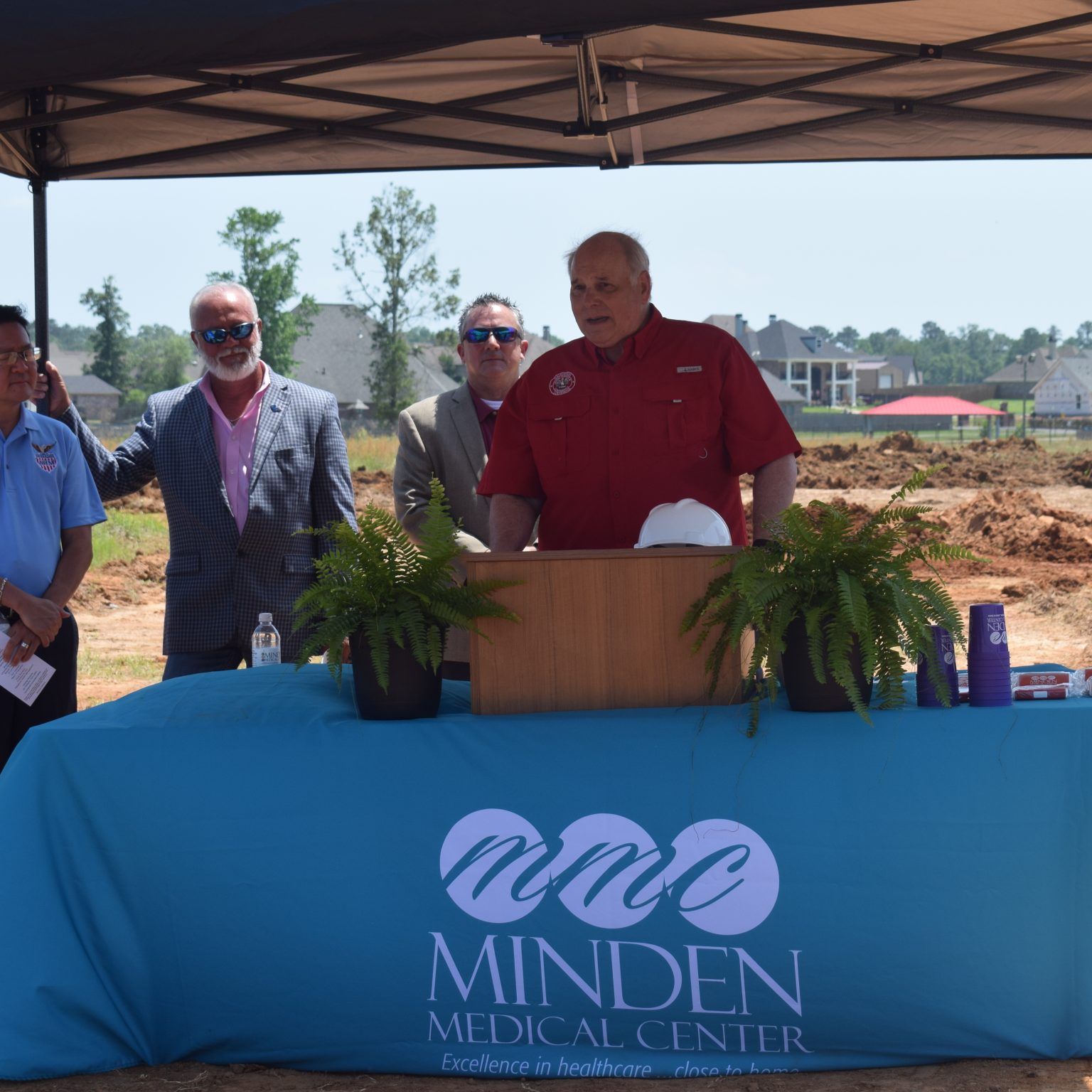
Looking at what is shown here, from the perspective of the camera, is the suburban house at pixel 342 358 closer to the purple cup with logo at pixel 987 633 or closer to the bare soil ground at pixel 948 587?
the bare soil ground at pixel 948 587

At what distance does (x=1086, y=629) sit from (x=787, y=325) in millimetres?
99136

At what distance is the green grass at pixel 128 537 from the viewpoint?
16.2m

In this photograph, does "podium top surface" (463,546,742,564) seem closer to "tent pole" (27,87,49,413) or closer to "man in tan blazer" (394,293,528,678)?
"man in tan blazer" (394,293,528,678)

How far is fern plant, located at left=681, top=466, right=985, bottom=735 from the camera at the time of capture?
8.85 feet

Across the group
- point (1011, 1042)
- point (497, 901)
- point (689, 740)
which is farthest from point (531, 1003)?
point (1011, 1042)

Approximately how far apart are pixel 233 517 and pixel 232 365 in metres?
0.48

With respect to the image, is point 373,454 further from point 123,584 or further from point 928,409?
point 928,409

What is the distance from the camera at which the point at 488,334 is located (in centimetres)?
433

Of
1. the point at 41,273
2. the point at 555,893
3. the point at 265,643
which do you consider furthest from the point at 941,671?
the point at 41,273

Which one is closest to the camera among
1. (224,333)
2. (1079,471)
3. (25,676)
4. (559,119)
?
(25,676)

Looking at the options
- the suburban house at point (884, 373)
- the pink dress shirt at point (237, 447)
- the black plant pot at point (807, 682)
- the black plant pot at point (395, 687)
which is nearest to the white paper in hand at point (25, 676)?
the pink dress shirt at point (237, 447)

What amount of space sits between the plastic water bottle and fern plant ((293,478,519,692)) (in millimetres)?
647

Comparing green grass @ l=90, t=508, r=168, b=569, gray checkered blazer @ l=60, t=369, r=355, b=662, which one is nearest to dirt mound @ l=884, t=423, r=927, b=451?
green grass @ l=90, t=508, r=168, b=569

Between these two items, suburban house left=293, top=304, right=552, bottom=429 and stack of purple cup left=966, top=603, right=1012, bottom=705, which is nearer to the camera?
stack of purple cup left=966, top=603, right=1012, bottom=705
